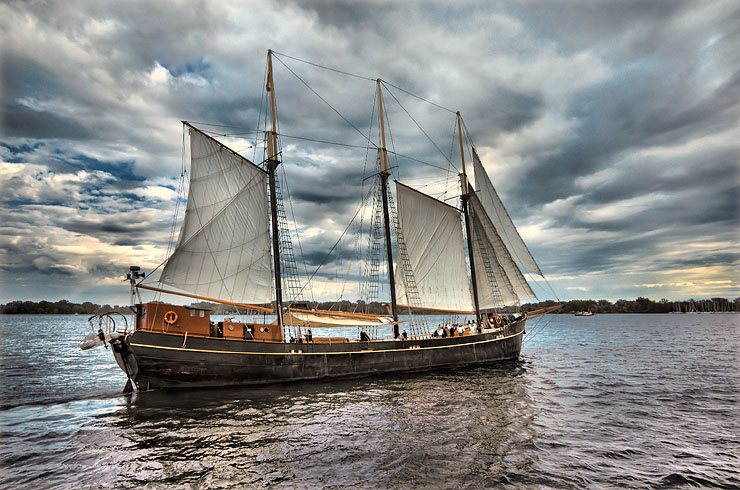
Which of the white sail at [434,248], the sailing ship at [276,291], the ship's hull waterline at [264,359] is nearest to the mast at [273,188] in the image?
the sailing ship at [276,291]

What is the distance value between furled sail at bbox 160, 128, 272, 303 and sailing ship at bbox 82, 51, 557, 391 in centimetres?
6

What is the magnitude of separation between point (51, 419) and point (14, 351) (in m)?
39.1

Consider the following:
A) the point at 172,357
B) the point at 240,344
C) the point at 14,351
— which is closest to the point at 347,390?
the point at 240,344

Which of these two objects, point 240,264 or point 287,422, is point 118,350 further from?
point 287,422

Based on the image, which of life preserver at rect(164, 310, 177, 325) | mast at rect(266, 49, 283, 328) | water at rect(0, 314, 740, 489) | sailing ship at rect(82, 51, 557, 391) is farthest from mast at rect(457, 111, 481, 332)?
life preserver at rect(164, 310, 177, 325)

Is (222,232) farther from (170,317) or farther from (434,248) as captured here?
(434,248)

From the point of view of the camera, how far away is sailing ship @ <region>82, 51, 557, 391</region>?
2092 cm

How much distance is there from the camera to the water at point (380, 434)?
35.2 ft

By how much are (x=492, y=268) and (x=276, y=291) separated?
2160 cm

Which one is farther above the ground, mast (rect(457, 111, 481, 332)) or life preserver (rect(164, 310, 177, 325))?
mast (rect(457, 111, 481, 332))

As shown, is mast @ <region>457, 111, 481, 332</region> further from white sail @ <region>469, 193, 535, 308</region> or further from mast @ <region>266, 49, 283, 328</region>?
mast @ <region>266, 49, 283, 328</region>

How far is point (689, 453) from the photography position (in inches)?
497

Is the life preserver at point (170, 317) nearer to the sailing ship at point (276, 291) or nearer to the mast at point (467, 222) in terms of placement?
the sailing ship at point (276, 291)

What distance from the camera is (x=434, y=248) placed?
3578 centimetres
